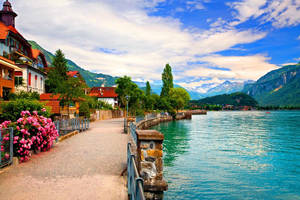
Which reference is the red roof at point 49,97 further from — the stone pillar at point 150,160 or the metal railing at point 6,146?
the stone pillar at point 150,160

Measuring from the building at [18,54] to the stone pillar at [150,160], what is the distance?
25583 millimetres

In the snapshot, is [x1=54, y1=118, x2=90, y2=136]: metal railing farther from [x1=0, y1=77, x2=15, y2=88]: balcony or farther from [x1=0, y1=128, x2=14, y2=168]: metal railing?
[x1=0, y1=128, x2=14, y2=168]: metal railing

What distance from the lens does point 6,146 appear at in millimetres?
8711

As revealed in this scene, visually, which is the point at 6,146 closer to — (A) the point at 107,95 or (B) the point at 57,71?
(B) the point at 57,71

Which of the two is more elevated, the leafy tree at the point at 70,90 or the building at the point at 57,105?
the leafy tree at the point at 70,90

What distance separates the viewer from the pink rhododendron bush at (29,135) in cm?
945

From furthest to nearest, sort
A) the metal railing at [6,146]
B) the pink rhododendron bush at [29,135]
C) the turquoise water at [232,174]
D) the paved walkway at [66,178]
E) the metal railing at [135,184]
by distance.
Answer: the turquoise water at [232,174] < the pink rhododendron bush at [29,135] < the metal railing at [6,146] < the paved walkway at [66,178] < the metal railing at [135,184]

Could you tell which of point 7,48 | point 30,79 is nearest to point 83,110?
point 30,79

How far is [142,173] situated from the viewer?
6320 mm

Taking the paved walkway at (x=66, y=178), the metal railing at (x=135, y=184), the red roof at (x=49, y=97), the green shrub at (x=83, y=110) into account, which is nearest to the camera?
the metal railing at (x=135, y=184)

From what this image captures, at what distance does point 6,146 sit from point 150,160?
5801mm

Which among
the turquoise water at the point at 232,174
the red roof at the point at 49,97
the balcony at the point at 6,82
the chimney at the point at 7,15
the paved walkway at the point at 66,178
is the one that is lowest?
the turquoise water at the point at 232,174

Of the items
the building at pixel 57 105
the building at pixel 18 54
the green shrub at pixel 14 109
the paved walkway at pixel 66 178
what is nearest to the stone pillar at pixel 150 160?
the paved walkway at pixel 66 178

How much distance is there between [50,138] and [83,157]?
2.46 metres
